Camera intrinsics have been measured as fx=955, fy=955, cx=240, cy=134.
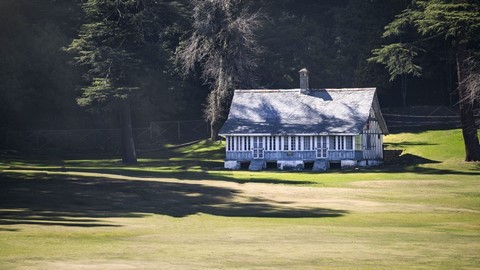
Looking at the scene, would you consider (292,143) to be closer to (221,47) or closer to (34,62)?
(221,47)

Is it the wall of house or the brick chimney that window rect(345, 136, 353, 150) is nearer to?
the wall of house

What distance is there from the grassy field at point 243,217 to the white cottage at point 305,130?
4248 millimetres

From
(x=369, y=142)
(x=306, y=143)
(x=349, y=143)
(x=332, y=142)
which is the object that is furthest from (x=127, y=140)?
(x=369, y=142)

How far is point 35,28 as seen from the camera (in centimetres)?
9288

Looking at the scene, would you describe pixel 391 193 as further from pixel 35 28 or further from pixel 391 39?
pixel 35 28

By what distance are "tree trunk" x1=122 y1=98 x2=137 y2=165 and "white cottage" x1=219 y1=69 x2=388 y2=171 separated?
7708mm

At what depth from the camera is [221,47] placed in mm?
88312

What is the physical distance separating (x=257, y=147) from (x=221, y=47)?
492 inches

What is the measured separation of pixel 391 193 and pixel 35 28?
50719 mm

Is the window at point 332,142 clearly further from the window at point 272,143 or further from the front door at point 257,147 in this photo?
the front door at point 257,147

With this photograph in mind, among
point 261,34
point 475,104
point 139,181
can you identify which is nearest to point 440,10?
point 475,104

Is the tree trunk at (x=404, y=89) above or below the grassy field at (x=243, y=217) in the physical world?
above

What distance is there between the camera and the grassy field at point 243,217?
86.6ft

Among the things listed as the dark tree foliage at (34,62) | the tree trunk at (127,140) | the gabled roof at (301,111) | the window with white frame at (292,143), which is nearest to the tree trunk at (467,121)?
the gabled roof at (301,111)
